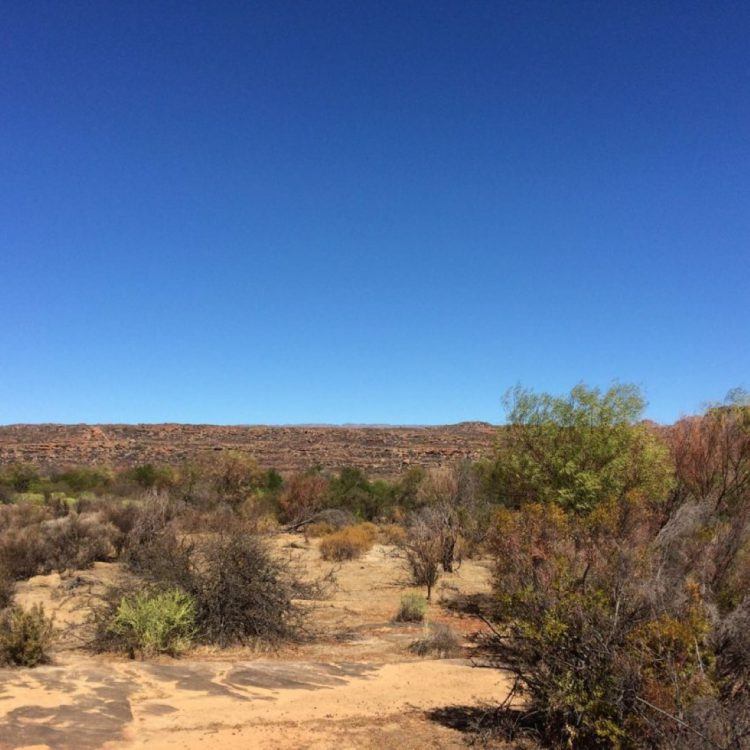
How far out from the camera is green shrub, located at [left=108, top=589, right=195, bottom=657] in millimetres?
10539

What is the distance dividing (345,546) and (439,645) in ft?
39.3

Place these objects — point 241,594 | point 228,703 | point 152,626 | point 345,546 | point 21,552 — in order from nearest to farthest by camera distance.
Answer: point 228,703
point 152,626
point 241,594
point 21,552
point 345,546

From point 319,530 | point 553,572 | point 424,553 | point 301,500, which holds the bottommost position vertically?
point 319,530

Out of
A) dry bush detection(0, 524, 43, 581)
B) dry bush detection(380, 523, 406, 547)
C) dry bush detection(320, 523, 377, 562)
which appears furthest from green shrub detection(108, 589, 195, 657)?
dry bush detection(380, 523, 406, 547)

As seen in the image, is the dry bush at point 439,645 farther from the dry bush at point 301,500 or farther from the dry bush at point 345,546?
the dry bush at point 301,500

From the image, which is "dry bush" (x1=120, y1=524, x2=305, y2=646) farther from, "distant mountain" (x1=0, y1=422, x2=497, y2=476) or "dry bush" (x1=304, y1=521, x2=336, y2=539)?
"distant mountain" (x1=0, y1=422, x2=497, y2=476)

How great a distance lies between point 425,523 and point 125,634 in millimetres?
12787

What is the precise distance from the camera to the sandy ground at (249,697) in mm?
6680

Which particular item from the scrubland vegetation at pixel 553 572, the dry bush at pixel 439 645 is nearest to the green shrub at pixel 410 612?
the scrubland vegetation at pixel 553 572

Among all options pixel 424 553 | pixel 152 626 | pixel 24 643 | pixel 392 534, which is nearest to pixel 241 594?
pixel 152 626

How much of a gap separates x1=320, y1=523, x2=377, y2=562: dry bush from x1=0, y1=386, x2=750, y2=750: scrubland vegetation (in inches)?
3.2

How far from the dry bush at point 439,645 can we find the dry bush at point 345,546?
11044 millimetres

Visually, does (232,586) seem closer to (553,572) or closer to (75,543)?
(553,572)

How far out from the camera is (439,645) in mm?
11719
